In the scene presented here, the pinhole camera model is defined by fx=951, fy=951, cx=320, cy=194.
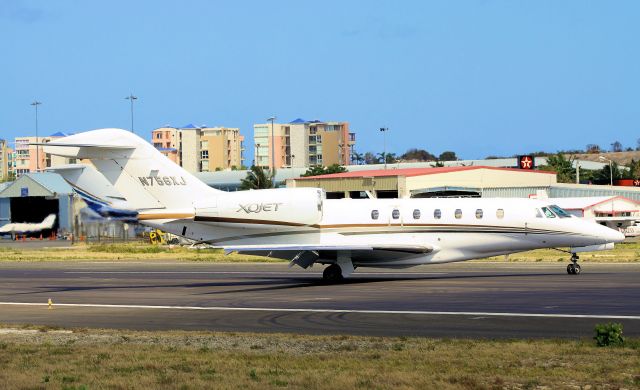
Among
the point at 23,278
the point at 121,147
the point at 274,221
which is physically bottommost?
the point at 23,278

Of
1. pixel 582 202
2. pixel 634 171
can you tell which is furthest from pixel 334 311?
pixel 634 171

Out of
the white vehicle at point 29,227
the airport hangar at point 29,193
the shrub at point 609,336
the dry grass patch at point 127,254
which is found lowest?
the dry grass patch at point 127,254

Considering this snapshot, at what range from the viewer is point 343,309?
24500mm

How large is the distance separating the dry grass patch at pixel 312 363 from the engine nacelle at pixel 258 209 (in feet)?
47.3

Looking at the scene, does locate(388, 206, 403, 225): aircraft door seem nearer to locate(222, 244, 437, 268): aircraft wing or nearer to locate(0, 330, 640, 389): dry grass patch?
locate(222, 244, 437, 268): aircraft wing

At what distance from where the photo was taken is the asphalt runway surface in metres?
20.8

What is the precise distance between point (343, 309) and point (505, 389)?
11.9m

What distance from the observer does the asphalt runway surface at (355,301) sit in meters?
20.8

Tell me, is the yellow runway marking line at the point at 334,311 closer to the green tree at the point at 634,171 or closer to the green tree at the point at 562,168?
the green tree at the point at 562,168

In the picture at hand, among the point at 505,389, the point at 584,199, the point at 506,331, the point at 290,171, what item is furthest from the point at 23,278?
the point at 290,171

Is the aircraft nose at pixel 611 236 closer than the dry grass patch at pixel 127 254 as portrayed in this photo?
Yes

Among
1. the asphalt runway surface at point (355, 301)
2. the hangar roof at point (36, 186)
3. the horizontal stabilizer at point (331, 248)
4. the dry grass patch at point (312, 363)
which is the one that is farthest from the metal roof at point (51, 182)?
the dry grass patch at point (312, 363)

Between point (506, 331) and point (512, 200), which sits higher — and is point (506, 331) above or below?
below

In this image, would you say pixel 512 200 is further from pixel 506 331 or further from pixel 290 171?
pixel 290 171
